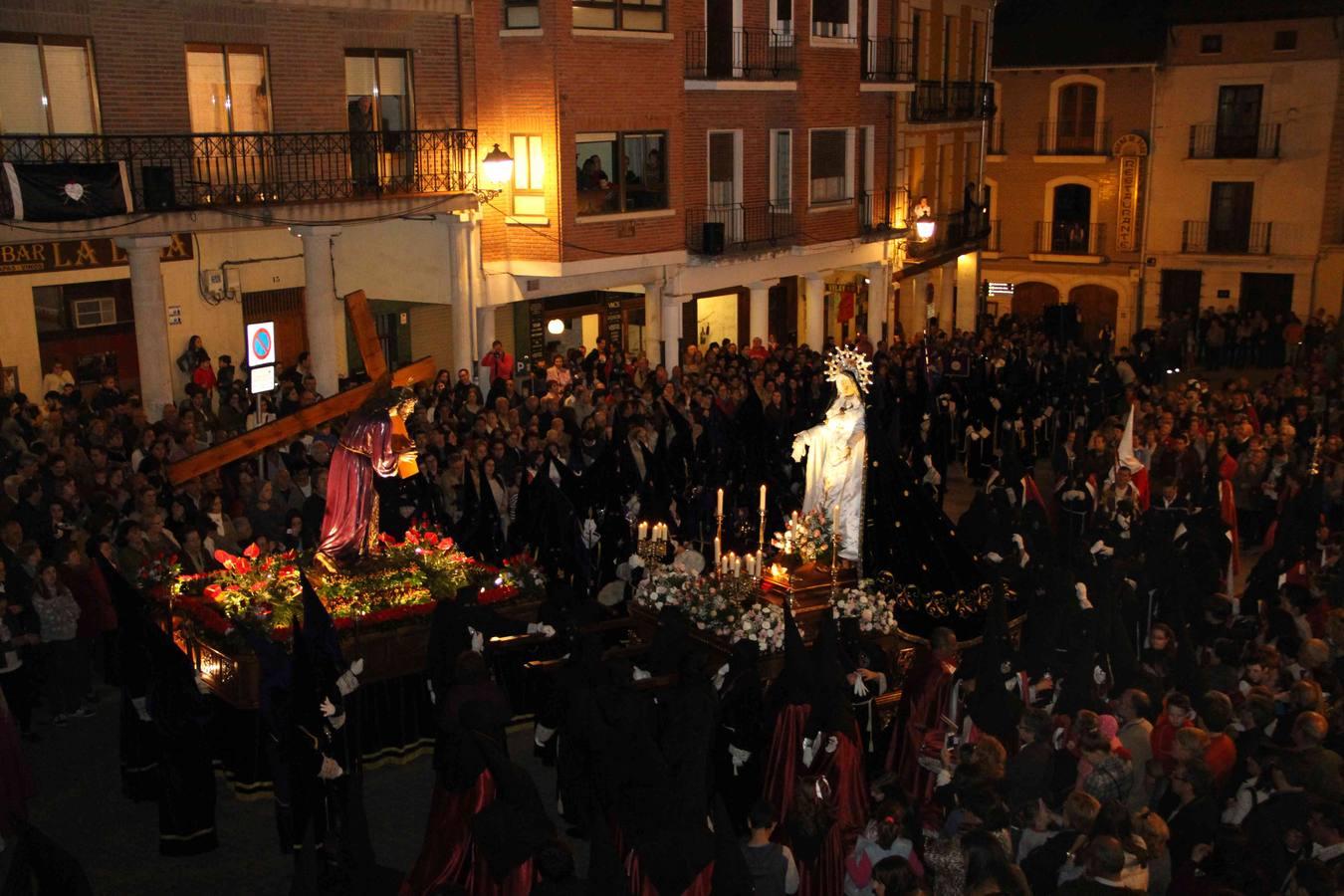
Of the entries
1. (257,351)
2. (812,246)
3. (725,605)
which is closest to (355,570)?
(725,605)

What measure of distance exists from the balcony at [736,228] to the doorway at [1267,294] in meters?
17.2

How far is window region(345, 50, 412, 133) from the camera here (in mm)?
23562

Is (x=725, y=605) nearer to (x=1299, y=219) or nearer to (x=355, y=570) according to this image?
(x=355, y=570)

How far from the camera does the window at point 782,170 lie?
2966 cm

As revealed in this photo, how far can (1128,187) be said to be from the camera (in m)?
41.3

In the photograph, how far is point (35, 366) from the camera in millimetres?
23297

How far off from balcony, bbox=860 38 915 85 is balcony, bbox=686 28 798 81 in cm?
337

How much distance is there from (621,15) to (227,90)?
7419 millimetres

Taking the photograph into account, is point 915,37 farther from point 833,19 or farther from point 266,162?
point 266,162

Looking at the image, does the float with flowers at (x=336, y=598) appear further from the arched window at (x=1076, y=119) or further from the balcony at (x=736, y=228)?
the arched window at (x=1076, y=119)

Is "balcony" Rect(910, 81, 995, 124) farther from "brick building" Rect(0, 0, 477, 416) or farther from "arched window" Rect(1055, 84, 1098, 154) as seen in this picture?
"brick building" Rect(0, 0, 477, 416)

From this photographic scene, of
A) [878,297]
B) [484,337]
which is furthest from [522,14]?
[878,297]

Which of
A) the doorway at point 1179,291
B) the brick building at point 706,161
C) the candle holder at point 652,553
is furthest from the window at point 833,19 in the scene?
the candle holder at point 652,553

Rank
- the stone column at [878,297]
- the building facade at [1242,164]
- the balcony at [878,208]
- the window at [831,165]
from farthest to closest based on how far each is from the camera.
→ the building facade at [1242,164] < the stone column at [878,297] < the balcony at [878,208] < the window at [831,165]
